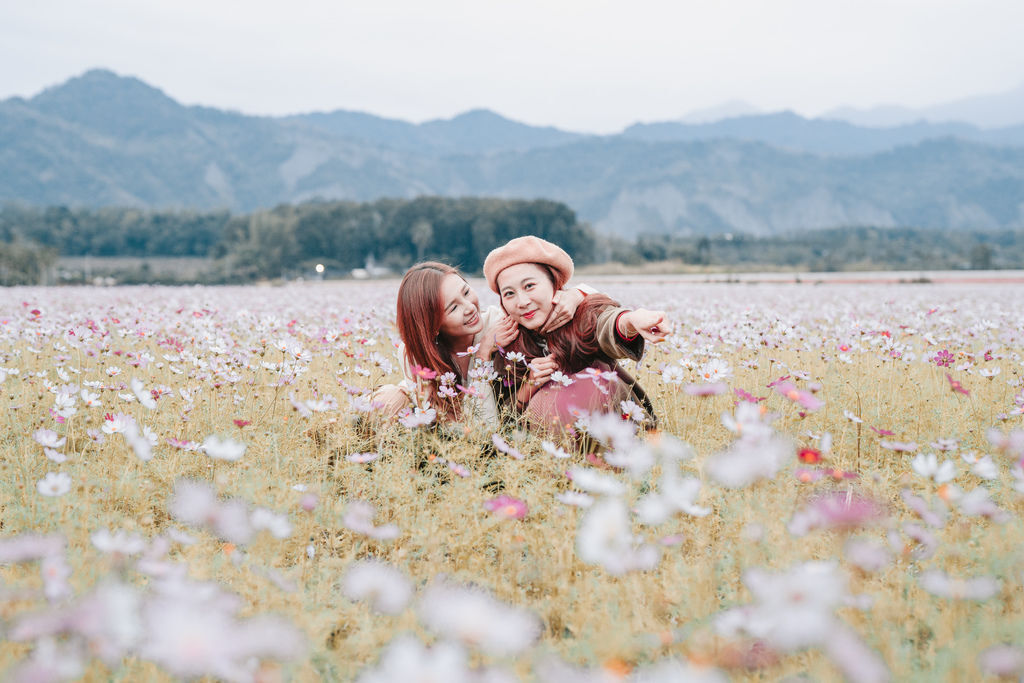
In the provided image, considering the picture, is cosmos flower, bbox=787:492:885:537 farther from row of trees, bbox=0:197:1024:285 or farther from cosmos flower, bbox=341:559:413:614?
row of trees, bbox=0:197:1024:285

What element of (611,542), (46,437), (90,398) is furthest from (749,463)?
(90,398)

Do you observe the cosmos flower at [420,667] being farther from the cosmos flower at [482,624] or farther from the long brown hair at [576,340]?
the long brown hair at [576,340]

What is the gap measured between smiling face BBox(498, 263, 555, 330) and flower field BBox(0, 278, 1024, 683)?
0.59m

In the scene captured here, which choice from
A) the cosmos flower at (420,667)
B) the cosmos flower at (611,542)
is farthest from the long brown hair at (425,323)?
the cosmos flower at (420,667)

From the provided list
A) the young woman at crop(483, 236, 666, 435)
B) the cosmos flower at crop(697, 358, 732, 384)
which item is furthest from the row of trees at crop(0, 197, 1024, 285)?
the young woman at crop(483, 236, 666, 435)

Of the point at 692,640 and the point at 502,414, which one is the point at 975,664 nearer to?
the point at 692,640

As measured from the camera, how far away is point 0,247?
131ft

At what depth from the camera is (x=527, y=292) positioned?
A: 3322 mm

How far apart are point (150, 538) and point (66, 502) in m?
0.32

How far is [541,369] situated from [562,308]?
1.04 feet

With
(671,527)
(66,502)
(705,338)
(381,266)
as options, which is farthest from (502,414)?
(381,266)

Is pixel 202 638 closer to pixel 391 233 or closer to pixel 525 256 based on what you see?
pixel 525 256

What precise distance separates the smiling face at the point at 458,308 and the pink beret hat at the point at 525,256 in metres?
0.20

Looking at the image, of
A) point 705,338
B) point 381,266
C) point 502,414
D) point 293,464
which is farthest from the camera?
point 381,266
